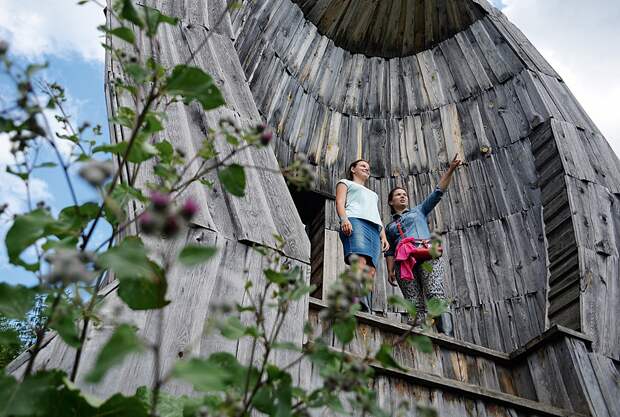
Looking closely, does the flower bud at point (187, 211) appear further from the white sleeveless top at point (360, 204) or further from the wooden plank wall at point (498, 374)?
the white sleeveless top at point (360, 204)

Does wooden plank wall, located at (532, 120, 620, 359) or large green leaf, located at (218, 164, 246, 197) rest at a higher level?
wooden plank wall, located at (532, 120, 620, 359)

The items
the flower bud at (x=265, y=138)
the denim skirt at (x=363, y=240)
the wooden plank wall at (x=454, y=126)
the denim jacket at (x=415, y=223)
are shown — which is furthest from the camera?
the wooden plank wall at (x=454, y=126)

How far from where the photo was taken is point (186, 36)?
3.18 m

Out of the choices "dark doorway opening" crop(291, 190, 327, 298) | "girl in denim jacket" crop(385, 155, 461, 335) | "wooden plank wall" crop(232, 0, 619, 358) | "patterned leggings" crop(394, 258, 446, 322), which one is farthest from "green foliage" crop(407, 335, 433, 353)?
"dark doorway opening" crop(291, 190, 327, 298)

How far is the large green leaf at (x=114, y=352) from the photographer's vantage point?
51cm

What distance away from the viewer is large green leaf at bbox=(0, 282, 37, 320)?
0.78 metres

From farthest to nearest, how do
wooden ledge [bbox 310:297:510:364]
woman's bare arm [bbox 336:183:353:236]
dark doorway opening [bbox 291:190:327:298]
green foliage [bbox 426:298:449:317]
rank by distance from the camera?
dark doorway opening [bbox 291:190:327:298]
woman's bare arm [bbox 336:183:353:236]
wooden ledge [bbox 310:297:510:364]
green foliage [bbox 426:298:449:317]

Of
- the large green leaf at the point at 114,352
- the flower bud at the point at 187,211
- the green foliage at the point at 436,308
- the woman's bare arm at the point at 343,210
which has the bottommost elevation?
the large green leaf at the point at 114,352

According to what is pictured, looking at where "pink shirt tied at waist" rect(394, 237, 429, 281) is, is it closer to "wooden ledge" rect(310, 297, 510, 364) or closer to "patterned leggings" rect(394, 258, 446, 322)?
"patterned leggings" rect(394, 258, 446, 322)

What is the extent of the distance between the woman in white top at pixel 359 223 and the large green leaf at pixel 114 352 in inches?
124

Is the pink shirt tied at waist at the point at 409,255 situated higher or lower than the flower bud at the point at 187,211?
higher

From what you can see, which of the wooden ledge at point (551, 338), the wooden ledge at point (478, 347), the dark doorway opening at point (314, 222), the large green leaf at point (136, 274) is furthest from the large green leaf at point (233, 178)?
the dark doorway opening at point (314, 222)

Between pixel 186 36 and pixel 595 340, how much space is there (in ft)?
9.01

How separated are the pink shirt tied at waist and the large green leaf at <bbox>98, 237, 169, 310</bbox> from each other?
2.98m
